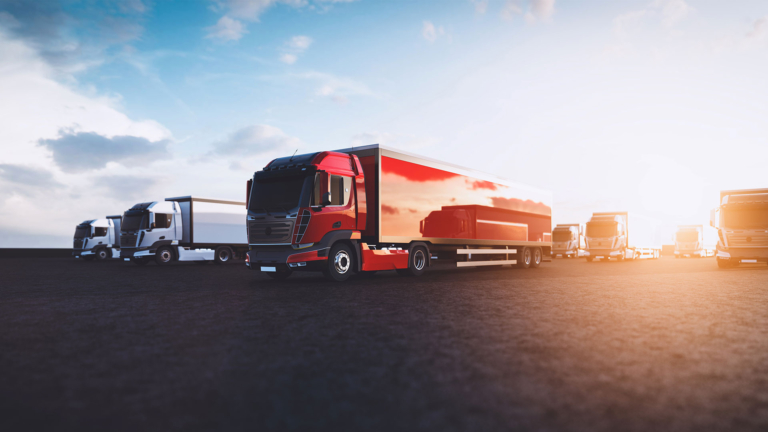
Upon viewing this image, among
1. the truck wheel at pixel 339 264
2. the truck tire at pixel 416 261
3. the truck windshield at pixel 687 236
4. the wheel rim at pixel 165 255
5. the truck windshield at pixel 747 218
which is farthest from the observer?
the truck windshield at pixel 687 236

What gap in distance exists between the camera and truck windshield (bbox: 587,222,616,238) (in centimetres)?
3155

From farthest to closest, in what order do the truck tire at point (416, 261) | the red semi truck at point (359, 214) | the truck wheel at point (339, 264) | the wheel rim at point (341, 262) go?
the truck tire at point (416, 261), the wheel rim at point (341, 262), the truck wheel at point (339, 264), the red semi truck at point (359, 214)

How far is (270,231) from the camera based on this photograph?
13273 millimetres

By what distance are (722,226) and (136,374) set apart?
77.8 feet

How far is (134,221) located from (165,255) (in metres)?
2.05

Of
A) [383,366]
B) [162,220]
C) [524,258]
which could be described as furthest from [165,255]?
[383,366]

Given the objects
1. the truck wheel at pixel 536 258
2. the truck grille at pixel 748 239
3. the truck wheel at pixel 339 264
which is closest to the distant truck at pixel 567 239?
the truck wheel at pixel 536 258

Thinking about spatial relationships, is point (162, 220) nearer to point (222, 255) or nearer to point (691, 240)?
point (222, 255)

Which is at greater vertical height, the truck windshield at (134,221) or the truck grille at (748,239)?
the truck windshield at (134,221)

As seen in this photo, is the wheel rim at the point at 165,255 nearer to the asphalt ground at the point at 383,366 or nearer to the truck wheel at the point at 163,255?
the truck wheel at the point at 163,255

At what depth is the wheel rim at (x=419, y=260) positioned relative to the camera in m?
15.7

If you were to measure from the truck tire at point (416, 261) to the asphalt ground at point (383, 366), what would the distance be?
6494 millimetres

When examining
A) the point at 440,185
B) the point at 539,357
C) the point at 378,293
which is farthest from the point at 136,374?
the point at 440,185

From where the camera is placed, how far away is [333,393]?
3721mm
